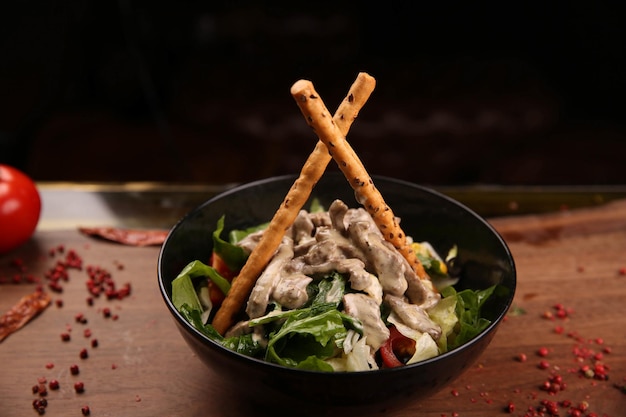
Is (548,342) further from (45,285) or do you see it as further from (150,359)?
(45,285)

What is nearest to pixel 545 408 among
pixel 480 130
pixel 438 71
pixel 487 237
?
pixel 487 237

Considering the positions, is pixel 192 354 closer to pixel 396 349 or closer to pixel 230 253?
pixel 230 253

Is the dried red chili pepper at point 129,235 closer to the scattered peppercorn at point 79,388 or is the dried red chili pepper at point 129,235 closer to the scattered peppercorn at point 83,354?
the scattered peppercorn at point 83,354

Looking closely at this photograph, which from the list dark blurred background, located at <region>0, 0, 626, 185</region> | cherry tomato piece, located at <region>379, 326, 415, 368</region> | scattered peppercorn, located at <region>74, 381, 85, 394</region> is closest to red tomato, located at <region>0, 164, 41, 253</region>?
scattered peppercorn, located at <region>74, 381, 85, 394</region>

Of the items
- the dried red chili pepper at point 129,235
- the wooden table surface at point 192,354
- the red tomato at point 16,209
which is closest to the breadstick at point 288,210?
the wooden table surface at point 192,354

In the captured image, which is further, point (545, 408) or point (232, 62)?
point (232, 62)

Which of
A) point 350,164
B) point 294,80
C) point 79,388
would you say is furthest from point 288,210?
point 294,80

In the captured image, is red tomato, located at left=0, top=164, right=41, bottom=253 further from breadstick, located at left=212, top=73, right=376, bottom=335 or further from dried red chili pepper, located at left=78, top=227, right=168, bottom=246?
breadstick, located at left=212, top=73, right=376, bottom=335
